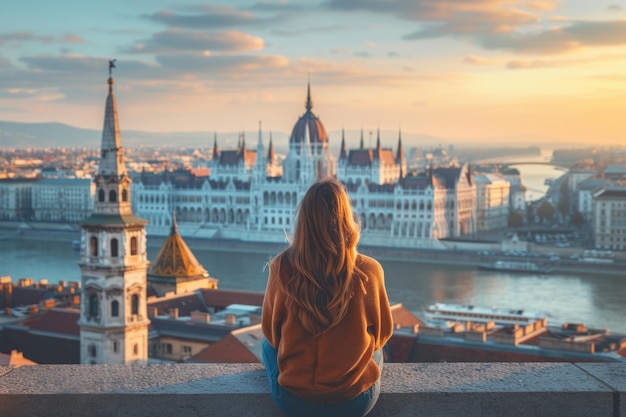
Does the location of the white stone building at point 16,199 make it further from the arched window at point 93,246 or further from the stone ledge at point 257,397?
the stone ledge at point 257,397

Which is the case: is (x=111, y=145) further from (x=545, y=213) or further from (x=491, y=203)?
(x=545, y=213)

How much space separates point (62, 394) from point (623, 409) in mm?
946

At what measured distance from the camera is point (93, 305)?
10.8 metres

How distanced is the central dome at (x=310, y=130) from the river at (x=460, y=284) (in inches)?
421

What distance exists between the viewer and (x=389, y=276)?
26.0m

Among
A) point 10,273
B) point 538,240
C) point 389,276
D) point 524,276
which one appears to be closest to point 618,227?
point 538,240

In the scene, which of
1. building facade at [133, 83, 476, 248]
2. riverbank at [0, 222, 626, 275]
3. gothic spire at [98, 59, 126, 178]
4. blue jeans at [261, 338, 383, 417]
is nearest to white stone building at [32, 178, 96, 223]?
riverbank at [0, 222, 626, 275]

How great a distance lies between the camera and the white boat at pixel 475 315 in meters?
16.2

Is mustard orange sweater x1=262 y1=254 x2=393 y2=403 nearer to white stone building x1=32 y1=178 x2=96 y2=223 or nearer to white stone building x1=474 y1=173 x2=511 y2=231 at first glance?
white stone building x1=474 y1=173 x2=511 y2=231

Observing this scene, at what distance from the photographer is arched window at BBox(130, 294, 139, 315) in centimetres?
1077

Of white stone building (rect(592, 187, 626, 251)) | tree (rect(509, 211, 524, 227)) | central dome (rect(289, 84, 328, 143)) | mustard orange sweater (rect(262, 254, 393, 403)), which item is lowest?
tree (rect(509, 211, 524, 227))

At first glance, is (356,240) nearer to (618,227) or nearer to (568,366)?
(568,366)

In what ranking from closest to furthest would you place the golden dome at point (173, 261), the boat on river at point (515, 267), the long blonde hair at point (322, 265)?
1. the long blonde hair at point (322, 265)
2. the golden dome at point (173, 261)
3. the boat on river at point (515, 267)

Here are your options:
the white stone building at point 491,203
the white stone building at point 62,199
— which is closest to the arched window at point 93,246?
the white stone building at point 491,203
